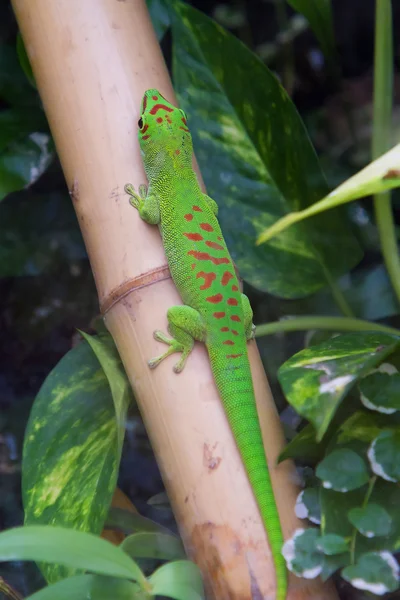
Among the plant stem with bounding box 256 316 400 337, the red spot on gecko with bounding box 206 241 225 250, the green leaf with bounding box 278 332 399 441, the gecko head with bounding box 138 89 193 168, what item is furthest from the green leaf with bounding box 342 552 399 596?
the gecko head with bounding box 138 89 193 168

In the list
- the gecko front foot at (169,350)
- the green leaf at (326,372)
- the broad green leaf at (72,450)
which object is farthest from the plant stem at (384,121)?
the broad green leaf at (72,450)

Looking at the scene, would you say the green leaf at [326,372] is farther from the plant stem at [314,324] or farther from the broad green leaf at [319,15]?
the broad green leaf at [319,15]

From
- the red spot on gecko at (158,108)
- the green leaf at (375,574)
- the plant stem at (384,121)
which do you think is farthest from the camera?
the plant stem at (384,121)

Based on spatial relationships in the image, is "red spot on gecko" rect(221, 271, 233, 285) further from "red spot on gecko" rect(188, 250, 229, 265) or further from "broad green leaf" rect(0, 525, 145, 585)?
"broad green leaf" rect(0, 525, 145, 585)

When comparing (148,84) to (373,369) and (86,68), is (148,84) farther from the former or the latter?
(373,369)

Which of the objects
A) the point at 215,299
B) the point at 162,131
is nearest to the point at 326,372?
the point at 215,299

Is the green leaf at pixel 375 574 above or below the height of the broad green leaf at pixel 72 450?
below

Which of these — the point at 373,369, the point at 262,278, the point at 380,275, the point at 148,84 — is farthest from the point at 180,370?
the point at 380,275
